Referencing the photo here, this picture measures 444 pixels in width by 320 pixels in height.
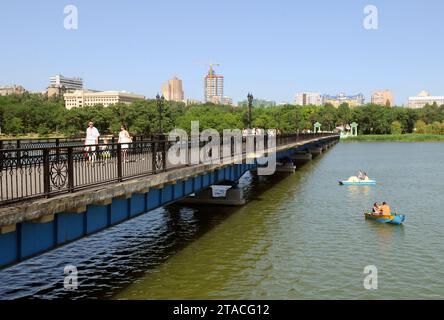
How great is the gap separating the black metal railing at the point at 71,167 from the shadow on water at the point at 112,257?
12.0 feet

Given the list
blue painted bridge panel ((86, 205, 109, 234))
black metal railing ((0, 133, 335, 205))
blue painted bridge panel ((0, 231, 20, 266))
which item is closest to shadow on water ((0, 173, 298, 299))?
blue painted bridge panel ((86, 205, 109, 234))

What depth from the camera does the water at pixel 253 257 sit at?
16297 mm

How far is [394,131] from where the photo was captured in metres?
184

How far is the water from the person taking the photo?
16.3 m

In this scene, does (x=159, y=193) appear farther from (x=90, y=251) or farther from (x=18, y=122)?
(x=18, y=122)

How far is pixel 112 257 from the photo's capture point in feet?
66.4

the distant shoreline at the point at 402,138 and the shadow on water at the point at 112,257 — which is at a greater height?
the distant shoreline at the point at 402,138

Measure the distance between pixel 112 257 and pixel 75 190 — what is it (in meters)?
7.66

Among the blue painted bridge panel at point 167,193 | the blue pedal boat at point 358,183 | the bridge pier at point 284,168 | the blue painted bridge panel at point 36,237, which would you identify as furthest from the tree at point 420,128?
the blue painted bridge panel at point 36,237

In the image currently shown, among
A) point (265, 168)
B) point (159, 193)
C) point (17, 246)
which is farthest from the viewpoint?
point (265, 168)

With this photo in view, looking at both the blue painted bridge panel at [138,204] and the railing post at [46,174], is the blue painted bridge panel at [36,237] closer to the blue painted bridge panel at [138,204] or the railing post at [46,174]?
the railing post at [46,174]
